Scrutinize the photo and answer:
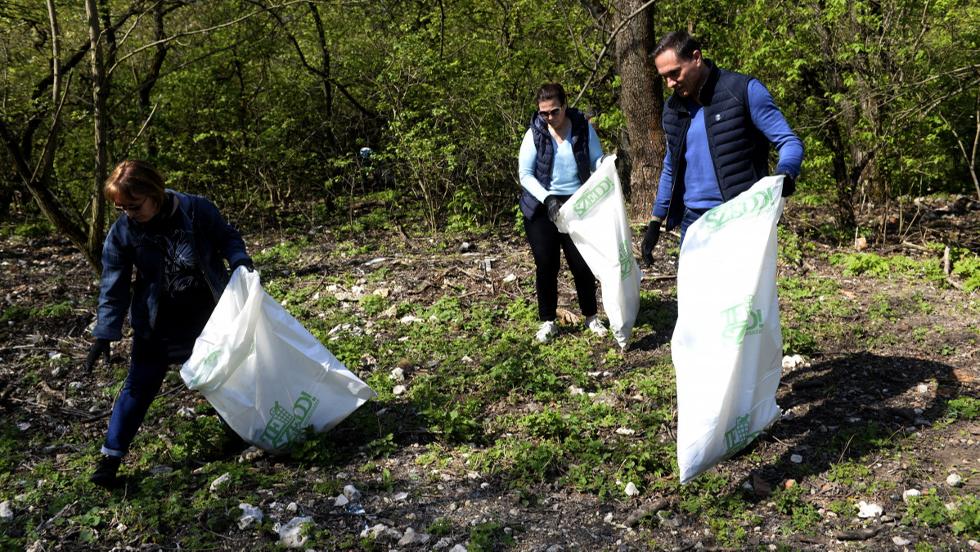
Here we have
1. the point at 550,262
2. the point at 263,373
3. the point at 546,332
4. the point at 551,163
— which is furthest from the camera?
the point at 546,332

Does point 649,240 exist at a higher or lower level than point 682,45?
lower

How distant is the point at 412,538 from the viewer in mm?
2945

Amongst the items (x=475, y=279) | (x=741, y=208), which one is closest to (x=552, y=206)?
(x=741, y=208)

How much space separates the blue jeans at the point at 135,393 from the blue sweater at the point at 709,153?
255cm

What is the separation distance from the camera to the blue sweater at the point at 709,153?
3.16 m

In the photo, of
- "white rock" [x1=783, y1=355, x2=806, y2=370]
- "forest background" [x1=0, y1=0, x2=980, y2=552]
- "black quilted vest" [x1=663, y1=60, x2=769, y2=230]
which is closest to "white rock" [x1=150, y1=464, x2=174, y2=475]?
"forest background" [x1=0, y1=0, x2=980, y2=552]

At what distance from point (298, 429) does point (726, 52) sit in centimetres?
598

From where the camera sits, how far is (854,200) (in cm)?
728

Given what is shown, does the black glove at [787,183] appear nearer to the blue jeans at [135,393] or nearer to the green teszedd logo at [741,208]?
the green teszedd logo at [741,208]

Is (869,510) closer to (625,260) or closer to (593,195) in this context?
(625,260)

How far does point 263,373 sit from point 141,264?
737mm

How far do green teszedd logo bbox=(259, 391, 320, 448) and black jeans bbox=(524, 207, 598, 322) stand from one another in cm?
175

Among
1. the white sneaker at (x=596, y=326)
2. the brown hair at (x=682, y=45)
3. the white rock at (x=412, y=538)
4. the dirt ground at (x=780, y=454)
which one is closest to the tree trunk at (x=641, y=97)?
the dirt ground at (x=780, y=454)

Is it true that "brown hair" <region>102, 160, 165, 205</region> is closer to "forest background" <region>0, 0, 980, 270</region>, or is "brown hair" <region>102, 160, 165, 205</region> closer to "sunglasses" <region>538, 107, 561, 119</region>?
"sunglasses" <region>538, 107, 561, 119</region>
